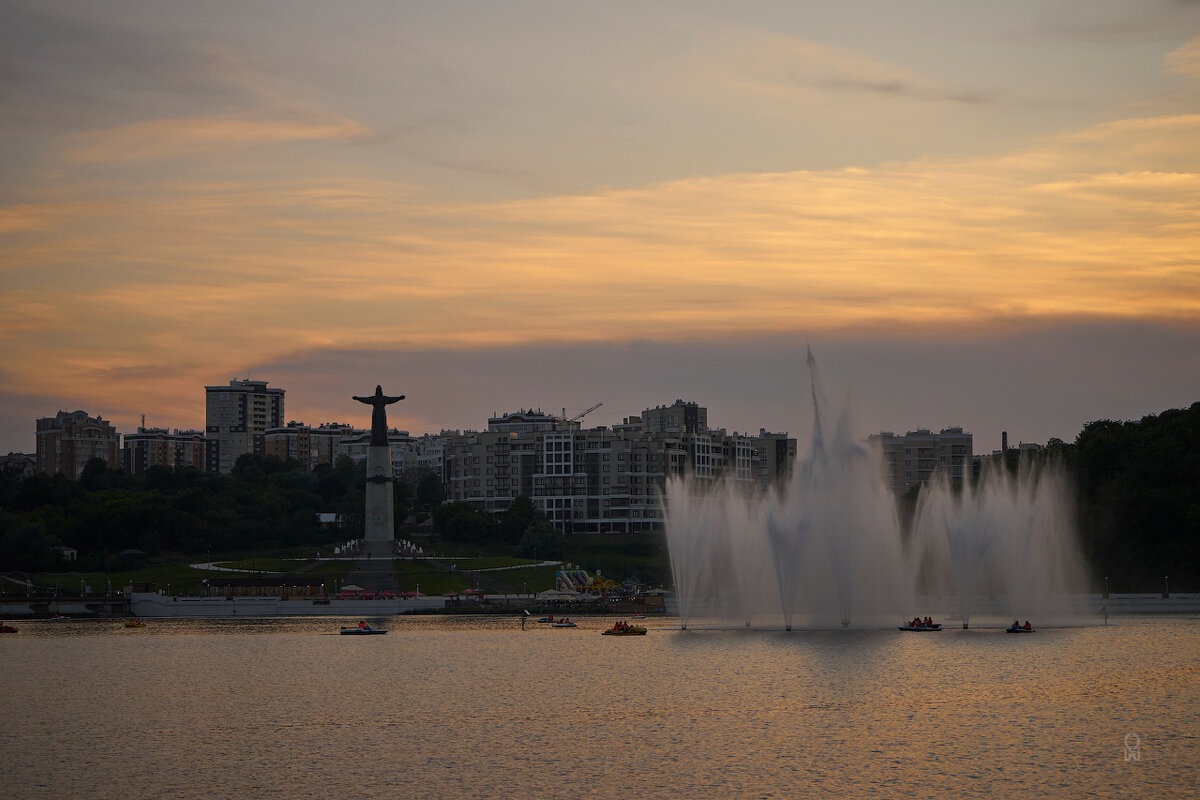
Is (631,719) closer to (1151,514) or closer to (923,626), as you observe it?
(923,626)

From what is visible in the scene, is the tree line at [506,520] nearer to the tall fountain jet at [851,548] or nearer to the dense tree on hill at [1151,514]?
the dense tree on hill at [1151,514]

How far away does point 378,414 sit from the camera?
517 feet

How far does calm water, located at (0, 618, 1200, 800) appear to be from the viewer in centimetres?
4634

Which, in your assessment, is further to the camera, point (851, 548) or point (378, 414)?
point (378, 414)

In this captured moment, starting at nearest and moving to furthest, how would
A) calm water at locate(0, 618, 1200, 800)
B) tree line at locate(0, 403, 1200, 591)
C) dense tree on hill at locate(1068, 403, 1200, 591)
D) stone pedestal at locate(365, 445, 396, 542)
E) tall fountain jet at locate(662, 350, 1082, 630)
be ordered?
calm water at locate(0, 618, 1200, 800) → tall fountain jet at locate(662, 350, 1082, 630) → dense tree on hill at locate(1068, 403, 1200, 591) → tree line at locate(0, 403, 1200, 591) → stone pedestal at locate(365, 445, 396, 542)

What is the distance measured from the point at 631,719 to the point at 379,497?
332ft

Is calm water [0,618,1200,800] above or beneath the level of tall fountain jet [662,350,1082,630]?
beneath

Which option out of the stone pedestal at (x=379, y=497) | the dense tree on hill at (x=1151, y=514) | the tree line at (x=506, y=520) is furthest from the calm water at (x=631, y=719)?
the stone pedestal at (x=379, y=497)

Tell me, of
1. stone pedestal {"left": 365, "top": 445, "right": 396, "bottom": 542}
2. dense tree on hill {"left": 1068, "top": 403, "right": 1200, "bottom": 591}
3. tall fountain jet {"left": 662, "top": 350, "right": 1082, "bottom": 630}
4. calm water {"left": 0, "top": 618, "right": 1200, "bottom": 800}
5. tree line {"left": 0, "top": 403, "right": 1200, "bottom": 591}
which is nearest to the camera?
calm water {"left": 0, "top": 618, "right": 1200, "bottom": 800}

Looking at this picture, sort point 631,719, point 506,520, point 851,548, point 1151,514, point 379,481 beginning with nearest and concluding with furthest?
point 631,719 → point 851,548 → point 1151,514 → point 379,481 → point 506,520

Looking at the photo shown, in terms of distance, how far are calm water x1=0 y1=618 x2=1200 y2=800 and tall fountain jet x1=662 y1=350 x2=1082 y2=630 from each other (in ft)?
13.7

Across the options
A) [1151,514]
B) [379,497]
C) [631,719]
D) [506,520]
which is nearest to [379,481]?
[379,497]

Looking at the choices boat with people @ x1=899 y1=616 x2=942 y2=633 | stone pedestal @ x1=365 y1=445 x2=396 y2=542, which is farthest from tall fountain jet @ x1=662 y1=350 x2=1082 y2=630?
stone pedestal @ x1=365 y1=445 x2=396 y2=542

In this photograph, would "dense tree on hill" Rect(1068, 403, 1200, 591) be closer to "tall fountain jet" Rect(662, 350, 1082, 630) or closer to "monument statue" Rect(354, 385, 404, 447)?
"tall fountain jet" Rect(662, 350, 1082, 630)
